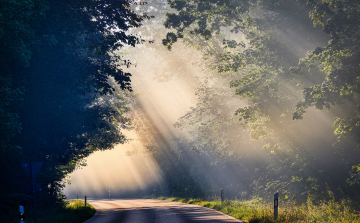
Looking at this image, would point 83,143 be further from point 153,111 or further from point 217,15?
point 153,111

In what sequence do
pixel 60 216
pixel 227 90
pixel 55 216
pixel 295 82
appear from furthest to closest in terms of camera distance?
1. pixel 227 90
2. pixel 295 82
3. pixel 55 216
4. pixel 60 216

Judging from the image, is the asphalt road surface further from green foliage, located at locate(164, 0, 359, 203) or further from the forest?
green foliage, located at locate(164, 0, 359, 203)

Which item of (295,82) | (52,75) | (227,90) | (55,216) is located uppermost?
(227,90)

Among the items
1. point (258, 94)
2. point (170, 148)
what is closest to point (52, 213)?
point (258, 94)

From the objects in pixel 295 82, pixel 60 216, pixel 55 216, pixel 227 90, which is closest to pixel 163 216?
pixel 60 216

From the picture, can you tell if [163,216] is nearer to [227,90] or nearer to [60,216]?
[60,216]

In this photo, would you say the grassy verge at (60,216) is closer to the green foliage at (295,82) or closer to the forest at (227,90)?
the forest at (227,90)

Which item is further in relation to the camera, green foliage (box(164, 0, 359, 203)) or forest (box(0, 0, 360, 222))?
green foliage (box(164, 0, 359, 203))

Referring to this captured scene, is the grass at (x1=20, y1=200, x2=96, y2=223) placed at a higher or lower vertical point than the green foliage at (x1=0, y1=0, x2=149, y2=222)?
lower

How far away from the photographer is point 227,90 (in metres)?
34.6

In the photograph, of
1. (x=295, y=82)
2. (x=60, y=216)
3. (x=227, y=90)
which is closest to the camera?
(x=60, y=216)

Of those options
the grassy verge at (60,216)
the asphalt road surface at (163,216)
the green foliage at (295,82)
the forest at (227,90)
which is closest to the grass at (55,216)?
the grassy verge at (60,216)

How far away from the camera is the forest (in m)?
16.1

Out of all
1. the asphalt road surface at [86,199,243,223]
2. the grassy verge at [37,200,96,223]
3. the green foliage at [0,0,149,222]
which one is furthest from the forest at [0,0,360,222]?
the asphalt road surface at [86,199,243,223]
